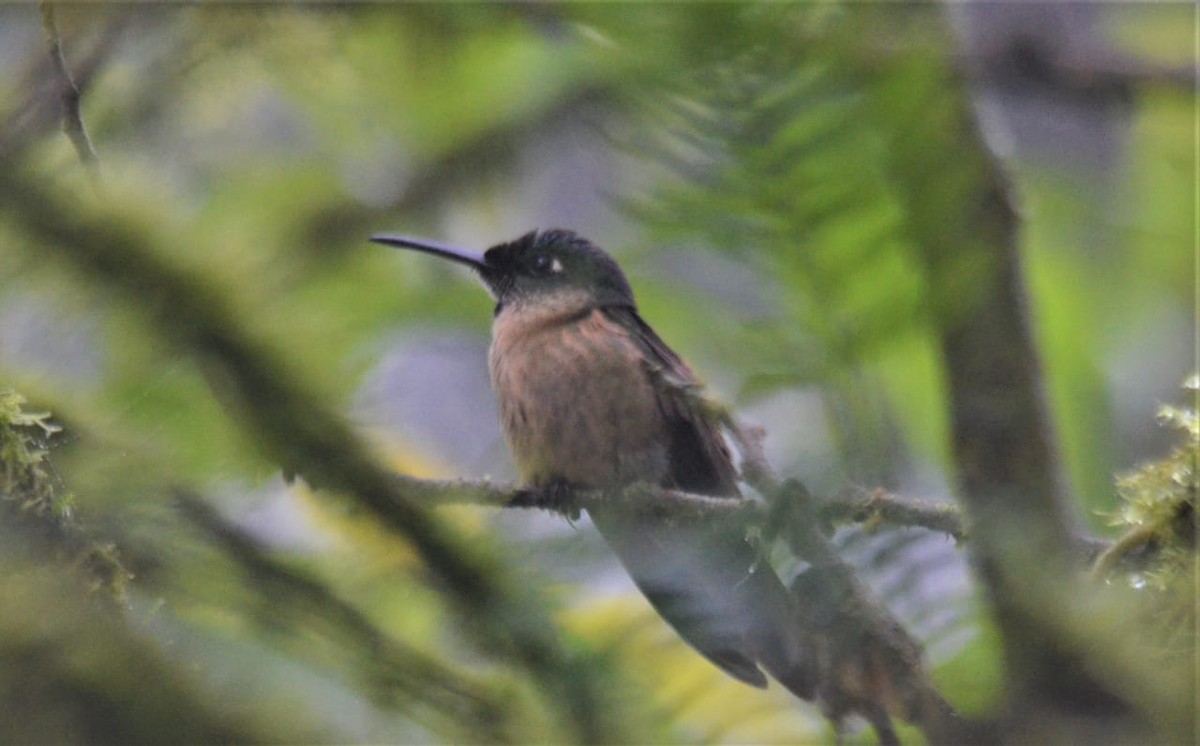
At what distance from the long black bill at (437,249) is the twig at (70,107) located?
192 centimetres

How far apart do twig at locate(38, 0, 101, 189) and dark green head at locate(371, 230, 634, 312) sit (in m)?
3.39

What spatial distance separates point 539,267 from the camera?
5145mm

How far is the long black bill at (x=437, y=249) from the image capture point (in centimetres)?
368

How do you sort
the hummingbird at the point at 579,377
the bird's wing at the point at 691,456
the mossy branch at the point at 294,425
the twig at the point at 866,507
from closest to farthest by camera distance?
the mossy branch at the point at 294,425, the twig at the point at 866,507, the bird's wing at the point at 691,456, the hummingbird at the point at 579,377

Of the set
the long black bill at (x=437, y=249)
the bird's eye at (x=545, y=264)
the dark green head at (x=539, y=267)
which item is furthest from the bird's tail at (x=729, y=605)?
the bird's eye at (x=545, y=264)

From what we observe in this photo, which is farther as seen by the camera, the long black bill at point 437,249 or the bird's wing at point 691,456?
the bird's wing at point 691,456

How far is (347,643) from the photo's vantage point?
0.77 metres

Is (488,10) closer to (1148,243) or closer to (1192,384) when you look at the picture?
(1148,243)

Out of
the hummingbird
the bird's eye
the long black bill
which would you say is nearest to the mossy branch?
the hummingbird

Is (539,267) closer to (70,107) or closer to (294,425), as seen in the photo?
(70,107)

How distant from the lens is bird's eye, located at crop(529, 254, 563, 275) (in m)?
5.14

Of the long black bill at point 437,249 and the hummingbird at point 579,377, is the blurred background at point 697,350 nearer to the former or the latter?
the hummingbird at point 579,377

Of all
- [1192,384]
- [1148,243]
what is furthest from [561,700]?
[1148,243]

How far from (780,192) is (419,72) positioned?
9.12ft
